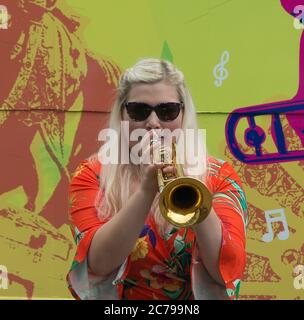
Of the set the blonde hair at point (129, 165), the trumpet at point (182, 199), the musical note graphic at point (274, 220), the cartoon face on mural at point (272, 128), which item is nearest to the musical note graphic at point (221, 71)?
the cartoon face on mural at point (272, 128)

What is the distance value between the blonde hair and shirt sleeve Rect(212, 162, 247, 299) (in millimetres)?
97

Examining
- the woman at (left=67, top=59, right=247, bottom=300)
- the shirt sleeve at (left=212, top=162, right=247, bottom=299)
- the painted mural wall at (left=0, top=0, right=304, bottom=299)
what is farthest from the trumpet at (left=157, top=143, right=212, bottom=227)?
the painted mural wall at (left=0, top=0, right=304, bottom=299)

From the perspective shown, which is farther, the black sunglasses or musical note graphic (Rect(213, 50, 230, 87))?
musical note graphic (Rect(213, 50, 230, 87))

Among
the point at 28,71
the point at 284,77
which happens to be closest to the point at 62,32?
the point at 28,71

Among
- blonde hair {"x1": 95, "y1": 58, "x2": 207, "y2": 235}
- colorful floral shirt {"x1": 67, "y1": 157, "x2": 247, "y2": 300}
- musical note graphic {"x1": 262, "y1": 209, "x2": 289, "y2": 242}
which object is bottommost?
colorful floral shirt {"x1": 67, "y1": 157, "x2": 247, "y2": 300}

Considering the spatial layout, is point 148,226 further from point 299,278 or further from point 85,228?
point 299,278

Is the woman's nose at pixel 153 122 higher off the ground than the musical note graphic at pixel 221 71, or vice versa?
the musical note graphic at pixel 221 71

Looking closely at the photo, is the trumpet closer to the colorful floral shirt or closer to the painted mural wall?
the colorful floral shirt

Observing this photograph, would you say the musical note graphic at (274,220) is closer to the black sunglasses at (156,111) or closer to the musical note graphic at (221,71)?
the musical note graphic at (221,71)

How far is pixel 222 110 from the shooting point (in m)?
3.89

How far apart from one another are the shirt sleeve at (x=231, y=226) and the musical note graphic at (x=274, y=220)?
1.65 metres

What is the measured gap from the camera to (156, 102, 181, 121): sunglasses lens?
226 centimetres

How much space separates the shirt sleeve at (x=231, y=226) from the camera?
2.05 m

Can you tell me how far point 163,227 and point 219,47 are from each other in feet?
6.41
